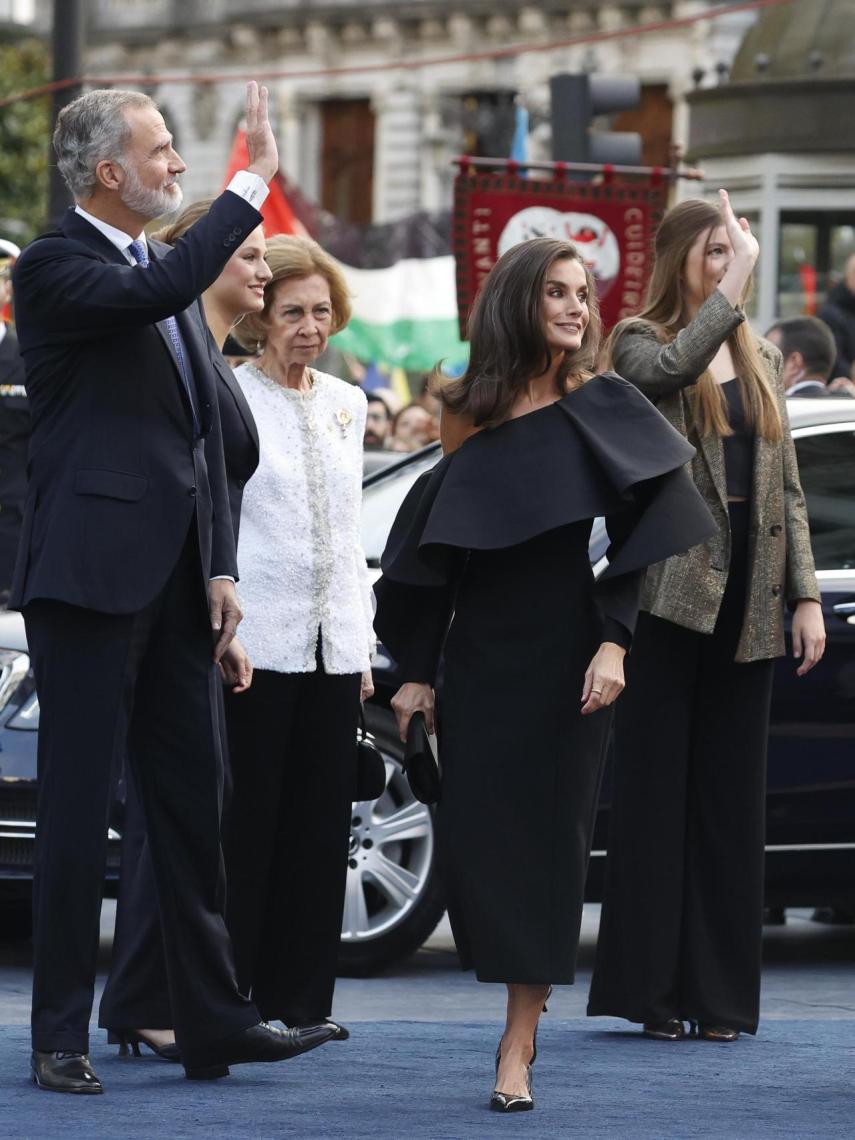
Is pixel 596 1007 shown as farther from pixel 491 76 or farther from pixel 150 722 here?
pixel 491 76

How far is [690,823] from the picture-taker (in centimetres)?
666

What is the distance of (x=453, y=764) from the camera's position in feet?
19.0

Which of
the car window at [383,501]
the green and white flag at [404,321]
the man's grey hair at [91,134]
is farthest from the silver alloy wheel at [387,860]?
the green and white flag at [404,321]

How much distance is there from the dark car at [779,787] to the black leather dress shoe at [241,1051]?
5.73ft

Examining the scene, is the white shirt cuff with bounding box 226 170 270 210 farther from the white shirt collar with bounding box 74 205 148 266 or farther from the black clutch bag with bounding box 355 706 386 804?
the black clutch bag with bounding box 355 706 386 804

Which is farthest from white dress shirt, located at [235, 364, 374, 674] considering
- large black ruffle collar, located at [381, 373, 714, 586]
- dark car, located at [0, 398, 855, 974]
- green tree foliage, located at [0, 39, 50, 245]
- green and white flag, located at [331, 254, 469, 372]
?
green tree foliage, located at [0, 39, 50, 245]

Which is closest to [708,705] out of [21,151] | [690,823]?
[690,823]

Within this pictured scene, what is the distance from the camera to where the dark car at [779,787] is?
7.62 m

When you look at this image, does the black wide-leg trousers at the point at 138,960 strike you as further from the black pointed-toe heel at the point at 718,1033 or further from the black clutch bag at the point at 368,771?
the black pointed-toe heel at the point at 718,1033

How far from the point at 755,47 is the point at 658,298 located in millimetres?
11738

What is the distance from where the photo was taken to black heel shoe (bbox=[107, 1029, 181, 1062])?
19.6 feet

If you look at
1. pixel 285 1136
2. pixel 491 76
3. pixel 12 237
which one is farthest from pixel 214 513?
pixel 491 76

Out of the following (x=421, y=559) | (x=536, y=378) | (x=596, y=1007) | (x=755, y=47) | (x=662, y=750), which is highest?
(x=755, y=47)

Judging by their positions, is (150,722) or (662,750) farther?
(662,750)
